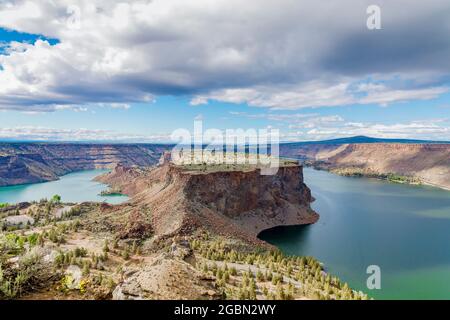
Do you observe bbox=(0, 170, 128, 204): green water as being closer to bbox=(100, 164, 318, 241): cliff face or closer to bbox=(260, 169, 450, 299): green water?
bbox=(100, 164, 318, 241): cliff face

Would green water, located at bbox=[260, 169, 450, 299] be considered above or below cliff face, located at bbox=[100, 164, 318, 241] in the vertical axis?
below

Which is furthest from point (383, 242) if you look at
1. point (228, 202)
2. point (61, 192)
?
point (61, 192)

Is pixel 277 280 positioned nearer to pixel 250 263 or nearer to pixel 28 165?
pixel 250 263

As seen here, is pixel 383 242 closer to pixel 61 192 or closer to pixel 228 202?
pixel 228 202

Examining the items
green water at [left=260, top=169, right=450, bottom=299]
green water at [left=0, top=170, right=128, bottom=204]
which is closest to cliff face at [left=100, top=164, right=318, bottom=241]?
green water at [left=260, top=169, right=450, bottom=299]
